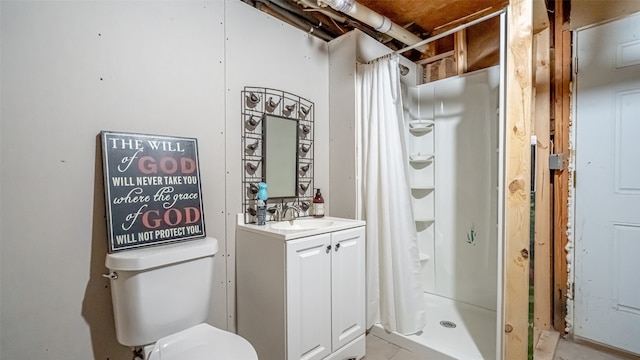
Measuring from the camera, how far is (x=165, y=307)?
1149 millimetres

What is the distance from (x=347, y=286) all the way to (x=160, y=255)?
3.34 ft

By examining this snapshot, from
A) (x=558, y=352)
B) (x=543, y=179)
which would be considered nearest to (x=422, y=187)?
(x=543, y=179)

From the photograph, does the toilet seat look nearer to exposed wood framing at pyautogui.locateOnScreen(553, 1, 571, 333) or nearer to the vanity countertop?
the vanity countertop

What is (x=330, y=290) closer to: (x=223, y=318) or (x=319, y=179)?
(x=223, y=318)

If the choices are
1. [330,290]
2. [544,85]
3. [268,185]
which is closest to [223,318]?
[330,290]

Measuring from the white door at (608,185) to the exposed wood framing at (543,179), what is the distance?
0.55 ft

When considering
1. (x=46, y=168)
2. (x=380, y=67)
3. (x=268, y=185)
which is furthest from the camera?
(x=380, y=67)

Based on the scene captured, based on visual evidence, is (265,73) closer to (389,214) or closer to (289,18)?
(289,18)

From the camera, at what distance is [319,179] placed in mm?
2088

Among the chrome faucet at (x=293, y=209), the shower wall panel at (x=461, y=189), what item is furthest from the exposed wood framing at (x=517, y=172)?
the chrome faucet at (x=293, y=209)

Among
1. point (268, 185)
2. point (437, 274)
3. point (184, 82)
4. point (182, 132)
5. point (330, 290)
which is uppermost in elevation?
point (184, 82)

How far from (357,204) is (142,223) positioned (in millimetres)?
1304

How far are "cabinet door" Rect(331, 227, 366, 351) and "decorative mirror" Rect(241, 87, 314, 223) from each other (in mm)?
452

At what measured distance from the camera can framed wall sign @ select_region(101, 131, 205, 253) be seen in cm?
118
